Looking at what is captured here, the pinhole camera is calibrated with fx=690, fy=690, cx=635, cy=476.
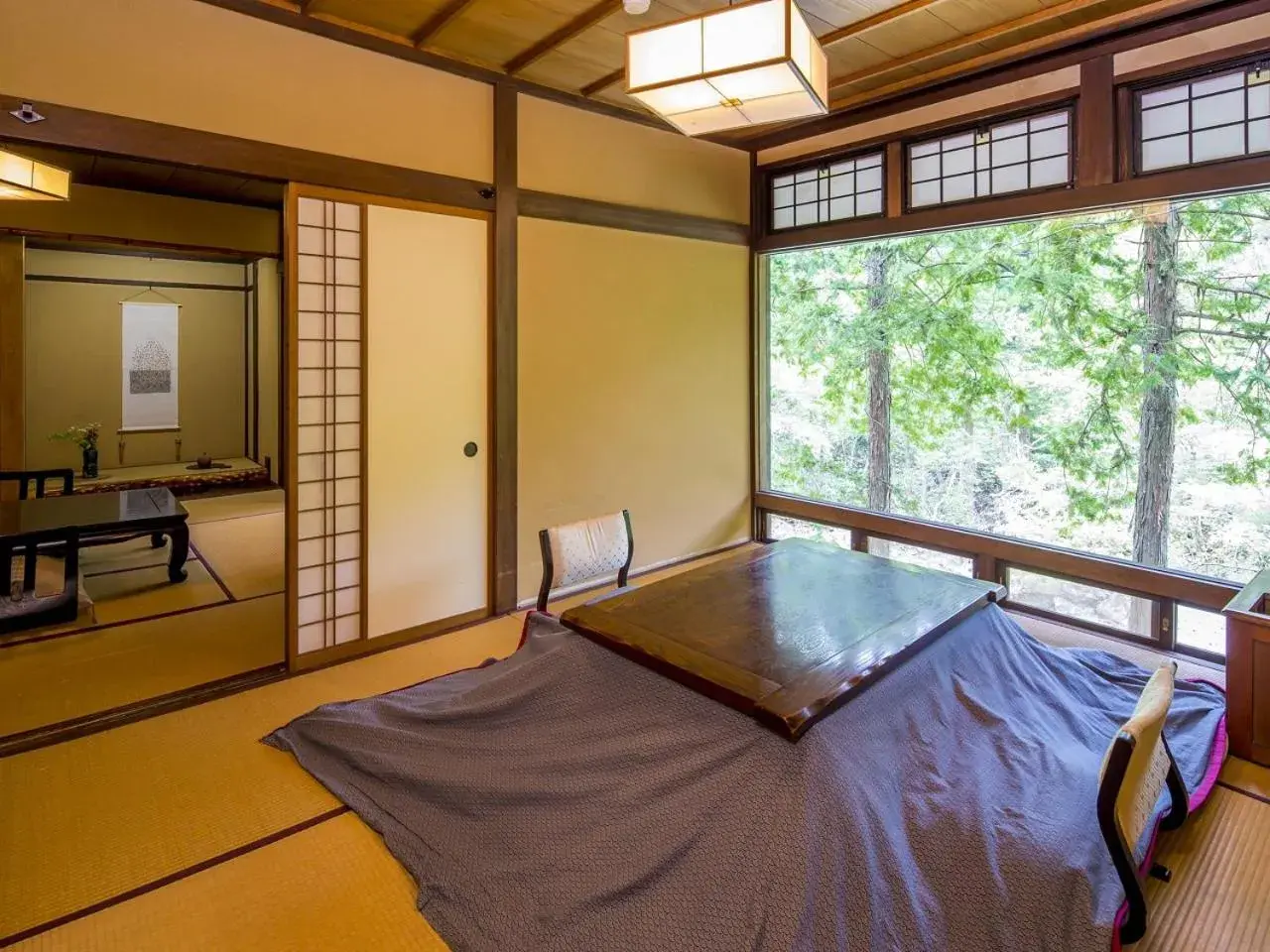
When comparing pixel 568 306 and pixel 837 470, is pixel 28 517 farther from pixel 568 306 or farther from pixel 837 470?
pixel 837 470

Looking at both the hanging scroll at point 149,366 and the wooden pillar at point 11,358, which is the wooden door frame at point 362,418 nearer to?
the wooden pillar at point 11,358

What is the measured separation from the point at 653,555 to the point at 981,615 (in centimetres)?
255

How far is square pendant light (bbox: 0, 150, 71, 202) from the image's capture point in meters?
3.21

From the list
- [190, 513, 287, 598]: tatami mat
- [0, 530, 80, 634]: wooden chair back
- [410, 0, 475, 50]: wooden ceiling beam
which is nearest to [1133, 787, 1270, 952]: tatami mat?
[410, 0, 475, 50]: wooden ceiling beam

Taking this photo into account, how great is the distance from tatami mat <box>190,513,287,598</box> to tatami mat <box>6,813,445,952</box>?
2514 millimetres

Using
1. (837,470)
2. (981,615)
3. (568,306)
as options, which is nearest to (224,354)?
(568,306)

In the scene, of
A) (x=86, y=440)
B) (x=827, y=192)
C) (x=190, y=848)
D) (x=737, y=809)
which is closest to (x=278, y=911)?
(x=190, y=848)

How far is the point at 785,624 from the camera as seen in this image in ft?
7.76

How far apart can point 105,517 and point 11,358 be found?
2.91 meters

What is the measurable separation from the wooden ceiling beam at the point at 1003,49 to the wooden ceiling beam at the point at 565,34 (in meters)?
1.60

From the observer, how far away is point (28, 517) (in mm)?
3877

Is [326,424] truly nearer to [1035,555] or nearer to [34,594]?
[34,594]

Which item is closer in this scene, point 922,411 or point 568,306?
point 568,306

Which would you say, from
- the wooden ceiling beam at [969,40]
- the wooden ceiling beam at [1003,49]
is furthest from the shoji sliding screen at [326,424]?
the wooden ceiling beam at [1003,49]
